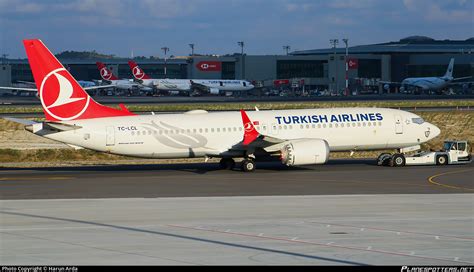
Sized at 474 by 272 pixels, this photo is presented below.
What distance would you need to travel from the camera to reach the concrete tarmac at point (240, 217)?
2359cm

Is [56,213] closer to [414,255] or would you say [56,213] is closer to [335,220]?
[335,220]

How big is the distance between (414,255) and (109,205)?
1556 cm

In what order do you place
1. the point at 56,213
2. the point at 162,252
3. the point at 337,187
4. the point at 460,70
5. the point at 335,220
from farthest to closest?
the point at 460,70 < the point at 337,187 < the point at 56,213 < the point at 335,220 < the point at 162,252

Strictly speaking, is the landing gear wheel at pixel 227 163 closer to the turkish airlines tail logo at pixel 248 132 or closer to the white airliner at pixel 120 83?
the turkish airlines tail logo at pixel 248 132

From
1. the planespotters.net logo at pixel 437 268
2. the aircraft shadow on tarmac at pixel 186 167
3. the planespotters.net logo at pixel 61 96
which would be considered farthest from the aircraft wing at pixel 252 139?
the planespotters.net logo at pixel 437 268

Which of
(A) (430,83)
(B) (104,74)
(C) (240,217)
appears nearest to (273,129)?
(C) (240,217)

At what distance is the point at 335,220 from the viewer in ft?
99.0

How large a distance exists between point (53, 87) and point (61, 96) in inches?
26.5

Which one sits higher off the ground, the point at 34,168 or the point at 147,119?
the point at 147,119

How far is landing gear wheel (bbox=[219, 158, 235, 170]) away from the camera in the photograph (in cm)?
5081

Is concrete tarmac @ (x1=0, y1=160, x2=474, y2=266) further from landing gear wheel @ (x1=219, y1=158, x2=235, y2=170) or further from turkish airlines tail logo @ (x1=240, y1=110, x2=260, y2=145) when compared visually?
→ turkish airlines tail logo @ (x1=240, y1=110, x2=260, y2=145)

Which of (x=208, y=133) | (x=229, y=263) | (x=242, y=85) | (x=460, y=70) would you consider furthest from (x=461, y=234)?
(x=460, y=70)

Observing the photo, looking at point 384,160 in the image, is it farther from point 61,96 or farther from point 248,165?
point 61,96

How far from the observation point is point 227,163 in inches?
2003
